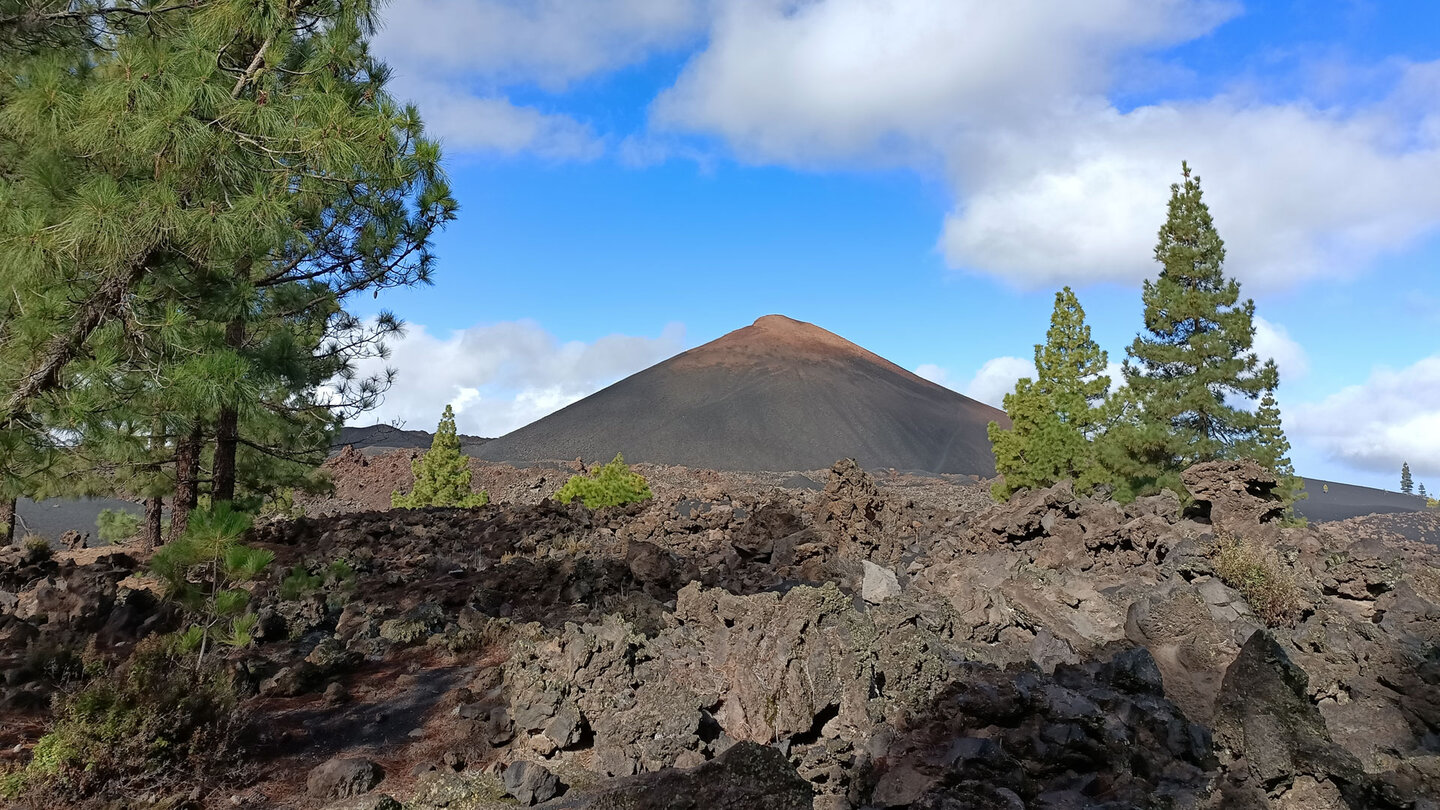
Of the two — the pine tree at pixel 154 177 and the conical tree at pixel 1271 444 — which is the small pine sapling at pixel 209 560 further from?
the conical tree at pixel 1271 444

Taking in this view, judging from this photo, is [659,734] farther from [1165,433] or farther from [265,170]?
[1165,433]

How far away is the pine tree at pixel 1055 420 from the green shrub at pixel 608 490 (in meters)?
8.70

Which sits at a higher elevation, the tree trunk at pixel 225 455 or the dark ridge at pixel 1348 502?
the tree trunk at pixel 225 455

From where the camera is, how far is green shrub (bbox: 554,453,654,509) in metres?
20.0

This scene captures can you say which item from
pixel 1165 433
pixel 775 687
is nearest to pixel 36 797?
pixel 775 687

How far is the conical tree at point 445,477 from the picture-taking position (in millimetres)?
25094

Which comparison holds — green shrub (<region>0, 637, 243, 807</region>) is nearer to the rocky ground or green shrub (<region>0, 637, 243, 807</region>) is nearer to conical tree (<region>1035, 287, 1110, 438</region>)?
the rocky ground

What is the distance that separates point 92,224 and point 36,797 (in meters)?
3.85

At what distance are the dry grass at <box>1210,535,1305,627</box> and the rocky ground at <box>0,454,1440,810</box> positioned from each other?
15cm

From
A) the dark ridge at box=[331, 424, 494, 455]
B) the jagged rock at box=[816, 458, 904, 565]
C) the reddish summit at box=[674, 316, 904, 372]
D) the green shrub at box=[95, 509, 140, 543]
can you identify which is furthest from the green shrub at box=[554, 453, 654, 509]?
the reddish summit at box=[674, 316, 904, 372]

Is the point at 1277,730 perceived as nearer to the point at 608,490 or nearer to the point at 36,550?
the point at 36,550

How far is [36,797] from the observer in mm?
5094

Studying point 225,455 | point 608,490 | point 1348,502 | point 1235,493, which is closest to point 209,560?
point 225,455

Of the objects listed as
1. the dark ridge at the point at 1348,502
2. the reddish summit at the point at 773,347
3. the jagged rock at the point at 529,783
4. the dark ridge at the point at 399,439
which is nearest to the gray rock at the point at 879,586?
the jagged rock at the point at 529,783
